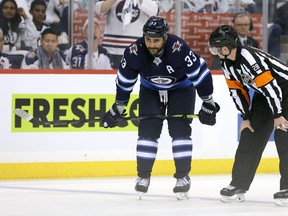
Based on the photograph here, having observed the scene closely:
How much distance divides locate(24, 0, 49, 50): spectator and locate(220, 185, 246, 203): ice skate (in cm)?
250

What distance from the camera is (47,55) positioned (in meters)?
7.97

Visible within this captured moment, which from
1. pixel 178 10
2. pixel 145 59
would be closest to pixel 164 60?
pixel 145 59

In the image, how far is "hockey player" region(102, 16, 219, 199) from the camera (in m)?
6.07

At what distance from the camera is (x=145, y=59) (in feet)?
20.0

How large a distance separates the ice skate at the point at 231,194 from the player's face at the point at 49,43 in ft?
8.07

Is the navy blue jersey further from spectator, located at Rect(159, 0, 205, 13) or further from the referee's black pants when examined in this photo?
spectator, located at Rect(159, 0, 205, 13)

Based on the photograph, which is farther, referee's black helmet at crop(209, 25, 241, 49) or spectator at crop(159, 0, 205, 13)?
spectator at crop(159, 0, 205, 13)

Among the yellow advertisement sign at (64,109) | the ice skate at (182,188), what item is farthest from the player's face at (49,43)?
the ice skate at (182,188)

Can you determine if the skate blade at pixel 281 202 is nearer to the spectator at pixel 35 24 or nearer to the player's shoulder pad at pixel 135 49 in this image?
the player's shoulder pad at pixel 135 49

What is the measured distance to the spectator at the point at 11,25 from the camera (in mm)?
7715

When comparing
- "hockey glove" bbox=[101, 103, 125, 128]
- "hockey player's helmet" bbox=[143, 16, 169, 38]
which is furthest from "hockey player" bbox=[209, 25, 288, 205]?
"hockey glove" bbox=[101, 103, 125, 128]

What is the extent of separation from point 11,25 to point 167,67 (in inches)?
84.6

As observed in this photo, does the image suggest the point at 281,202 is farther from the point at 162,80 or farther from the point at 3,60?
the point at 3,60

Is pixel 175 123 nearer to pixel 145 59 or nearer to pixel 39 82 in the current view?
pixel 145 59
